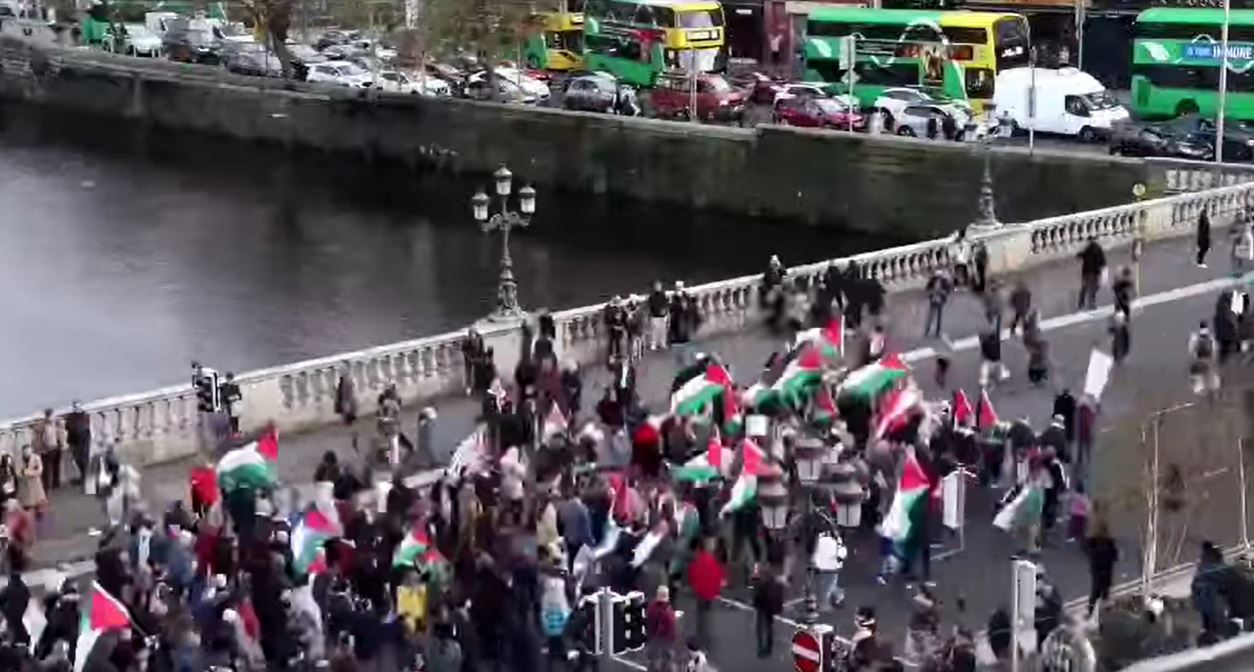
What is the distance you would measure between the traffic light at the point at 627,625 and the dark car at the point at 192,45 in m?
56.3

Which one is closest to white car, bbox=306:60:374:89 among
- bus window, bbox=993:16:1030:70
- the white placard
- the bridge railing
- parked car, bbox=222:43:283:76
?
parked car, bbox=222:43:283:76

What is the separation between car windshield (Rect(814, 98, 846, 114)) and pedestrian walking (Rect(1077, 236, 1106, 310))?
21.0 meters

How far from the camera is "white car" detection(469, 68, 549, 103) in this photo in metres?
60.7

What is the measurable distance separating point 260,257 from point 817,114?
13.3m

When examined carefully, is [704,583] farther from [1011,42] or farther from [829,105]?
[1011,42]

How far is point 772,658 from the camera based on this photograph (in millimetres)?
19062

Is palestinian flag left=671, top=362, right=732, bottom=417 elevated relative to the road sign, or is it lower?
elevated

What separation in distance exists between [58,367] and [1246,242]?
2005 cm

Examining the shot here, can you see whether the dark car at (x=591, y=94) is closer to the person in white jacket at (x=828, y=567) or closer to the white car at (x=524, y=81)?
the white car at (x=524, y=81)

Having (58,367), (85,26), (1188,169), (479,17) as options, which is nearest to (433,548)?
(58,367)

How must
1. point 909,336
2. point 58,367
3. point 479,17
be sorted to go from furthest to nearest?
point 479,17 < point 58,367 < point 909,336

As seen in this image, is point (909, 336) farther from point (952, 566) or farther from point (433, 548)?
point (433, 548)

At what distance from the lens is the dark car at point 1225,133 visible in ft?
152

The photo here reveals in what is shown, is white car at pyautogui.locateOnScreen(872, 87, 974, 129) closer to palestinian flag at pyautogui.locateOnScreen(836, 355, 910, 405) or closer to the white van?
the white van
